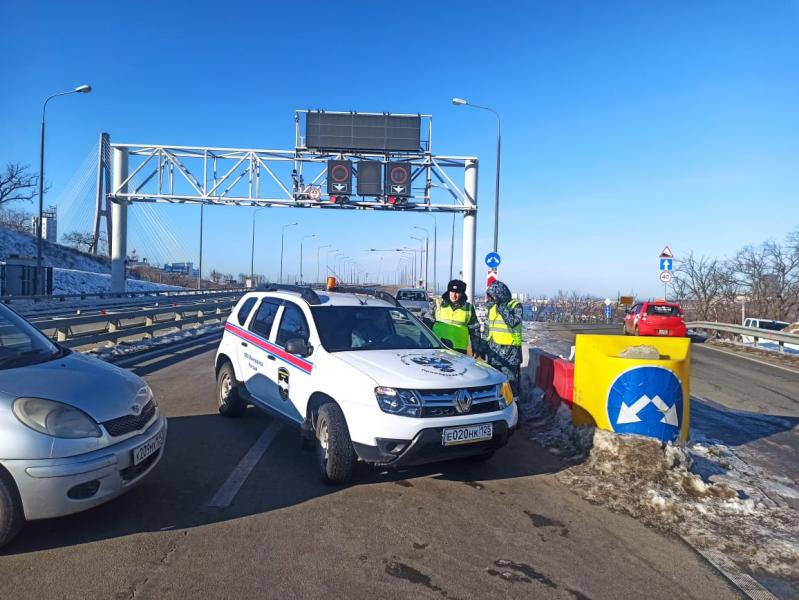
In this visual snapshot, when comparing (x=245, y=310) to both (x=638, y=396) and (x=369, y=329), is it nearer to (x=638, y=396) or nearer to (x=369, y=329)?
(x=369, y=329)

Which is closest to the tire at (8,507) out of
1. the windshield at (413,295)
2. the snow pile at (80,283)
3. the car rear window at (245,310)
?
the car rear window at (245,310)

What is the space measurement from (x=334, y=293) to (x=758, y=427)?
641 centimetres

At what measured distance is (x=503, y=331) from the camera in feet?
25.4

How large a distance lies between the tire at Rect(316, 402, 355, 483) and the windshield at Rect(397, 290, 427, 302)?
16.6 meters

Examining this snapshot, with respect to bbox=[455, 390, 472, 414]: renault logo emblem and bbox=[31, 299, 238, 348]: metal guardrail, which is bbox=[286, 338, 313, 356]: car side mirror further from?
bbox=[31, 299, 238, 348]: metal guardrail

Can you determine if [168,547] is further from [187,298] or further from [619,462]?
[187,298]

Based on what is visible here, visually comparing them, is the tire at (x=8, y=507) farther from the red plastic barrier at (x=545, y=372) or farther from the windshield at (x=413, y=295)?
the windshield at (x=413, y=295)

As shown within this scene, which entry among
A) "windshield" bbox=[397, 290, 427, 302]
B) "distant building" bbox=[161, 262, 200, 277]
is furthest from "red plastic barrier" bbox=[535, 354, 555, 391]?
"distant building" bbox=[161, 262, 200, 277]

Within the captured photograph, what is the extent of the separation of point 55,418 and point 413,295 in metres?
18.3

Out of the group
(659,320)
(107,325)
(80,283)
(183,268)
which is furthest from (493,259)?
(183,268)

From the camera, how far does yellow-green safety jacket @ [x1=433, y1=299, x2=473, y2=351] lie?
8344mm

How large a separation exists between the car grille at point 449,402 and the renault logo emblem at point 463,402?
17 millimetres

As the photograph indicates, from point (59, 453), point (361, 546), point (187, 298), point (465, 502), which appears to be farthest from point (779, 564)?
point (187, 298)

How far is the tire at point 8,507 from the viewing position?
340 cm
